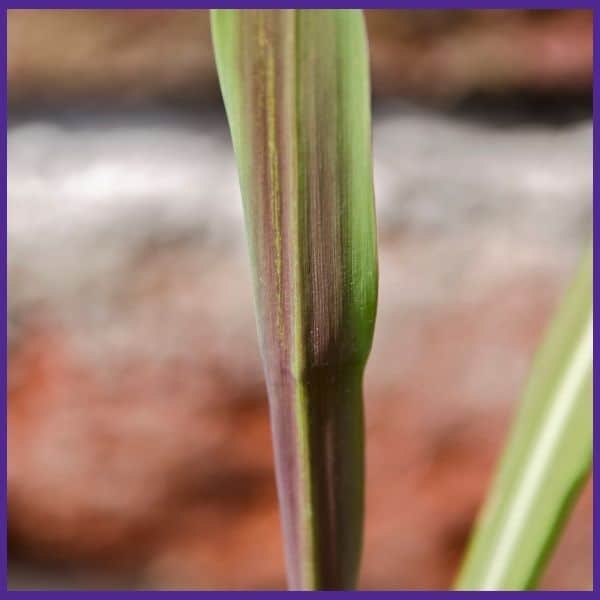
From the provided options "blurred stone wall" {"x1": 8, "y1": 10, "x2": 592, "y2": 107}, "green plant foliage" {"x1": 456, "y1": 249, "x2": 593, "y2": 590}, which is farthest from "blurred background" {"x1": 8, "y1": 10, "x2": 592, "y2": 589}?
"green plant foliage" {"x1": 456, "y1": 249, "x2": 593, "y2": 590}

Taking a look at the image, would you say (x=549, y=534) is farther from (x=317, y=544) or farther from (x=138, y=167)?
(x=138, y=167)

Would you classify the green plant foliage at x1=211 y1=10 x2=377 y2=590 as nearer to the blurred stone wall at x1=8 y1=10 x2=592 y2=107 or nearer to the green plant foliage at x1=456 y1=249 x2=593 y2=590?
the green plant foliage at x1=456 y1=249 x2=593 y2=590

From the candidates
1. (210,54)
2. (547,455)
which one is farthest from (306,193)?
(210,54)

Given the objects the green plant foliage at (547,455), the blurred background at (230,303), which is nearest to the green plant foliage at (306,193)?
the green plant foliage at (547,455)

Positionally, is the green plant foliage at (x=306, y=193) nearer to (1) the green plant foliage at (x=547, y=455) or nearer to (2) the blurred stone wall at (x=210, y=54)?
(1) the green plant foliage at (x=547, y=455)

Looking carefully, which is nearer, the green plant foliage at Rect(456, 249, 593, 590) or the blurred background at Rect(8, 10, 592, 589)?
the green plant foliage at Rect(456, 249, 593, 590)

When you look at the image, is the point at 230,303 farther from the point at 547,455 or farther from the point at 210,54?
the point at 547,455
